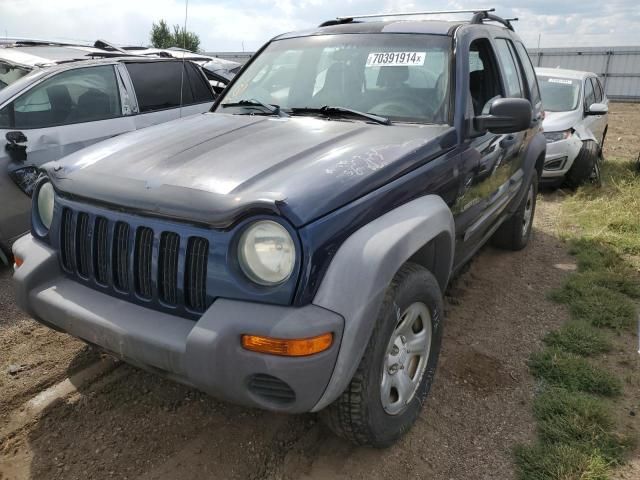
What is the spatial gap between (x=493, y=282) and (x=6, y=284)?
3.81 meters

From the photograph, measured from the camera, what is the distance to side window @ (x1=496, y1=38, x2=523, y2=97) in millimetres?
3816

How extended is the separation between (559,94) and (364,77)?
6004 millimetres

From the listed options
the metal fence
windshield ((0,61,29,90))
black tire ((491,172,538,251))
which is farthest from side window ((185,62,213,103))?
the metal fence

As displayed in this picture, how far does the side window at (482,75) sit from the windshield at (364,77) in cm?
26

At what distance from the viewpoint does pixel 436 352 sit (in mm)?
2646

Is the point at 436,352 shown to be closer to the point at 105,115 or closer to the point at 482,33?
the point at 482,33

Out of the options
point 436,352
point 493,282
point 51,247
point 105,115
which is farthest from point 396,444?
point 105,115

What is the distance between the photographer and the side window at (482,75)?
323cm

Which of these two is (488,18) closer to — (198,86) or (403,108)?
(403,108)

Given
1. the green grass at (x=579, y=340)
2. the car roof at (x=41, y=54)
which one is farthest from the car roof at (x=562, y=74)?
the car roof at (x=41, y=54)

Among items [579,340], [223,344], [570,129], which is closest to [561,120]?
[570,129]

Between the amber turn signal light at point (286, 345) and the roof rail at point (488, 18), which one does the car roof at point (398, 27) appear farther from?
the amber turn signal light at point (286, 345)

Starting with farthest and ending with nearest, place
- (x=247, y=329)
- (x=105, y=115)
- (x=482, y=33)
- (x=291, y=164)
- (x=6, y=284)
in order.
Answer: (x=105, y=115)
(x=6, y=284)
(x=482, y=33)
(x=291, y=164)
(x=247, y=329)

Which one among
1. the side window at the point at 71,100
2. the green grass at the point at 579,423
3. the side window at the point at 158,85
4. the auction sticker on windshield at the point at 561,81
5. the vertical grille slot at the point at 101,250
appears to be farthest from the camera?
the auction sticker on windshield at the point at 561,81
